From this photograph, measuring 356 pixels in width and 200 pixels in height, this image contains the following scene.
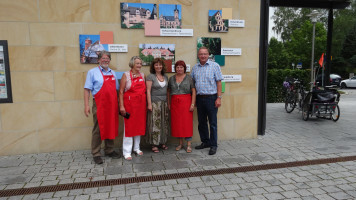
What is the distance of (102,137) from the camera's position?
4219 millimetres

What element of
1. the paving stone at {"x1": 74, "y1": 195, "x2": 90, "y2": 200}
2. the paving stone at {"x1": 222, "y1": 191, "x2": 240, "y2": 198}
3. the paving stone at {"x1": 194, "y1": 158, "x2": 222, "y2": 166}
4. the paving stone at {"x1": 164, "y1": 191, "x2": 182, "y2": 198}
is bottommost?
the paving stone at {"x1": 222, "y1": 191, "x2": 240, "y2": 198}

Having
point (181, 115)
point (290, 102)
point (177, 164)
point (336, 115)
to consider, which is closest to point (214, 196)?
point (177, 164)

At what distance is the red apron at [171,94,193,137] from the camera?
179 inches

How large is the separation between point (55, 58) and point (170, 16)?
2163mm

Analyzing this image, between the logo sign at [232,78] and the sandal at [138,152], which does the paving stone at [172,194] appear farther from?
the logo sign at [232,78]

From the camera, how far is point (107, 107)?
4.16 meters

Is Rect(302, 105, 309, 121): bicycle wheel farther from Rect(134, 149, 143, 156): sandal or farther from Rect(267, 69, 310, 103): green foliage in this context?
Rect(267, 69, 310, 103): green foliage

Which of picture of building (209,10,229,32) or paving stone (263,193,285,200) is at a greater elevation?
picture of building (209,10,229,32)

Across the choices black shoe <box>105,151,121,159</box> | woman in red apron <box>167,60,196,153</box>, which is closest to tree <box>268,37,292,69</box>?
woman in red apron <box>167,60,196,153</box>

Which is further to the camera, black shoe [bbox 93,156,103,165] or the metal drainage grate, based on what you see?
black shoe [bbox 93,156,103,165]

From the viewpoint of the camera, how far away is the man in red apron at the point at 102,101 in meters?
4.06

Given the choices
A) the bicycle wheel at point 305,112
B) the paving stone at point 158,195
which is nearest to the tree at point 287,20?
the bicycle wheel at point 305,112

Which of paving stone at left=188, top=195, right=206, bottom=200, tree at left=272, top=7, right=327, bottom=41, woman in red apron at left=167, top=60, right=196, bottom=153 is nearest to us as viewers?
Result: paving stone at left=188, top=195, right=206, bottom=200

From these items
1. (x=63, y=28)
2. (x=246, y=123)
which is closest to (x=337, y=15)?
(x=246, y=123)
